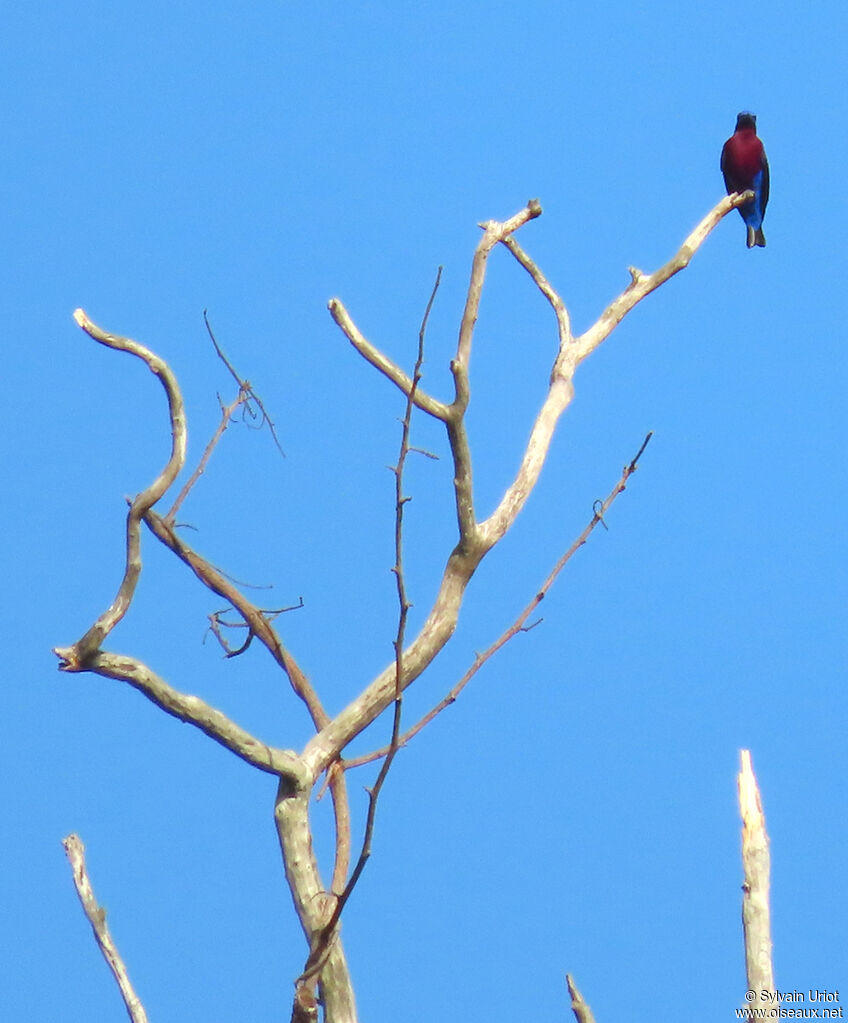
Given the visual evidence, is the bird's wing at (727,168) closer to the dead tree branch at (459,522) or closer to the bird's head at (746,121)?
the bird's head at (746,121)

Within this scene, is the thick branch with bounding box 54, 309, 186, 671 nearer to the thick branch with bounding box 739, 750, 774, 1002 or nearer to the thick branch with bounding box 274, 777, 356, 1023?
the thick branch with bounding box 274, 777, 356, 1023

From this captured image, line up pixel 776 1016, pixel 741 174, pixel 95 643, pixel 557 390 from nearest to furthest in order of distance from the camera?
pixel 95 643 < pixel 776 1016 < pixel 557 390 < pixel 741 174

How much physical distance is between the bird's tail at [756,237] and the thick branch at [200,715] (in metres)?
3.91

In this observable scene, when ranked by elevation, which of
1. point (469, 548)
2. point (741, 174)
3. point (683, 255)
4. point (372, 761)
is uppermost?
point (741, 174)

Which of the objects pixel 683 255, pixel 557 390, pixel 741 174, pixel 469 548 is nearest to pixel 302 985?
pixel 469 548

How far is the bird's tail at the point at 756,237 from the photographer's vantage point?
5.57 m

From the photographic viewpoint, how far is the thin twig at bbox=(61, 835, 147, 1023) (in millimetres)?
2408

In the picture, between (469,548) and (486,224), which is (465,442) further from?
(486,224)

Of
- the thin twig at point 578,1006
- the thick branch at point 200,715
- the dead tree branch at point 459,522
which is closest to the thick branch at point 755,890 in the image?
the thin twig at point 578,1006

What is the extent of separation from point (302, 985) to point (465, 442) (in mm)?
799

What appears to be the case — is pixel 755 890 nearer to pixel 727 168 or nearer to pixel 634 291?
pixel 634 291

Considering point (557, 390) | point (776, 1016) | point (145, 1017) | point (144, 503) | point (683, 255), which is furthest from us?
point (683, 255)

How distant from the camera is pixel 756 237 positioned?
5.59 meters

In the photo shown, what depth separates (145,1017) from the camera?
241cm
